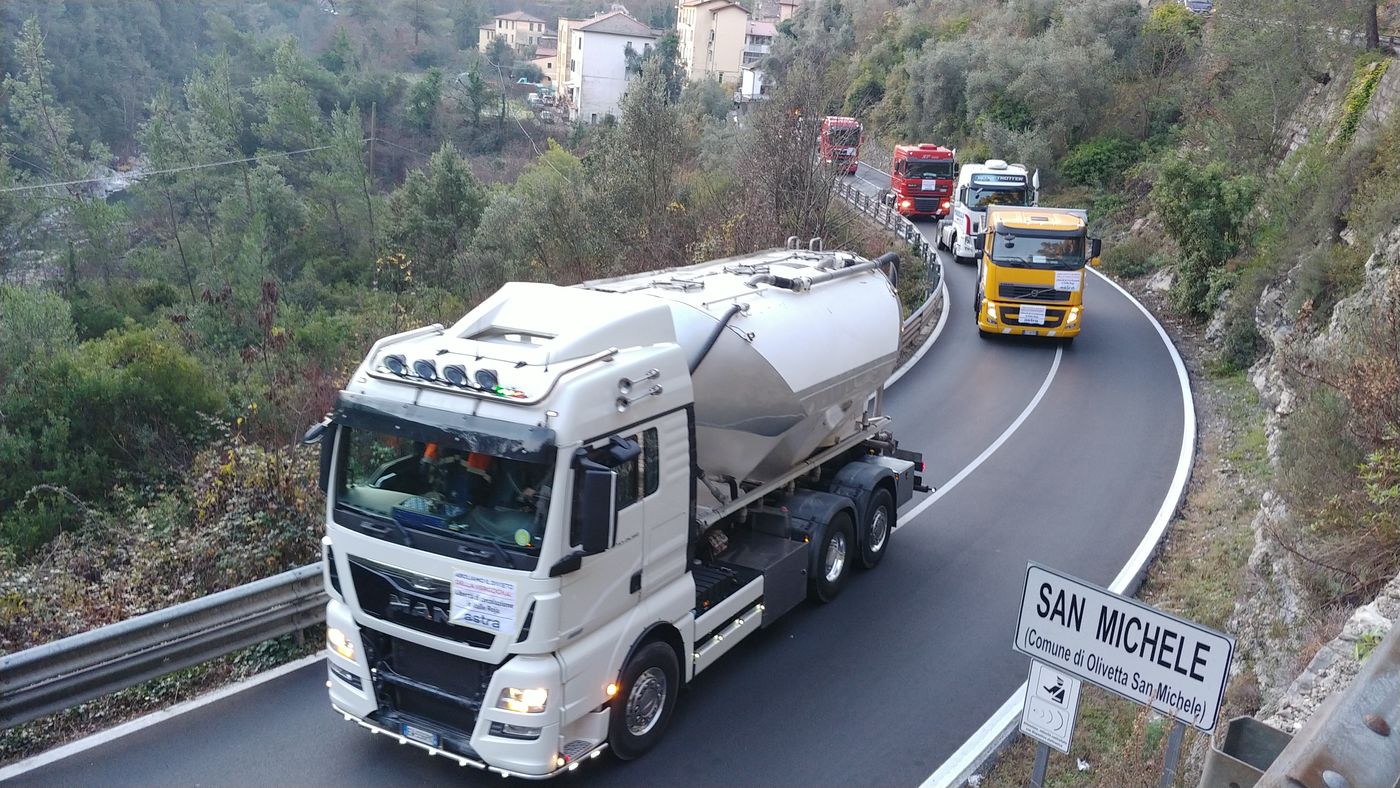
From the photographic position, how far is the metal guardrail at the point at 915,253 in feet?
69.4

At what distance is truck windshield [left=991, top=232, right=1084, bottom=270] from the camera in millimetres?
20688

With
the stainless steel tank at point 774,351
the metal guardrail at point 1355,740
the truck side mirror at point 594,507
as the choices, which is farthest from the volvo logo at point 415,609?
the metal guardrail at point 1355,740

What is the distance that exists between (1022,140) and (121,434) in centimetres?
3498

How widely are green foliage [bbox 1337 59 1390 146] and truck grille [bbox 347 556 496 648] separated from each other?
2367 cm

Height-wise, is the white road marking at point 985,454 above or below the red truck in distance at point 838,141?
below

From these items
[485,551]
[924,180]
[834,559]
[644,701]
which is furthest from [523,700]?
[924,180]

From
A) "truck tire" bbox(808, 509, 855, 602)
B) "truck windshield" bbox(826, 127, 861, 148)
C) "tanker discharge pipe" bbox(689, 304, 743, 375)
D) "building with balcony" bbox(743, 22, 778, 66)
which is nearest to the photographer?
"tanker discharge pipe" bbox(689, 304, 743, 375)

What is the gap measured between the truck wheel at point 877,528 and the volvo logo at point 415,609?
17.7 ft

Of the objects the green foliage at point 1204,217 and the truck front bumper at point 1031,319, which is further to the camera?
the green foliage at point 1204,217

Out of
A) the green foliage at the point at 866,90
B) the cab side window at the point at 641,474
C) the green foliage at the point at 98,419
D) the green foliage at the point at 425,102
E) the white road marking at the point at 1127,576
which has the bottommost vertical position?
the green foliage at the point at 98,419

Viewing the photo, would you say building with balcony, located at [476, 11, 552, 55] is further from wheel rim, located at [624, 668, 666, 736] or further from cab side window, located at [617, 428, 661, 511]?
wheel rim, located at [624, 668, 666, 736]

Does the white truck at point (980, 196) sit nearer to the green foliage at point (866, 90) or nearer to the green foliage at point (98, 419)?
the green foliage at point (98, 419)

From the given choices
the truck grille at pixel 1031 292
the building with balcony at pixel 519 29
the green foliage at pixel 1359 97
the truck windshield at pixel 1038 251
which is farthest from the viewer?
the building with balcony at pixel 519 29

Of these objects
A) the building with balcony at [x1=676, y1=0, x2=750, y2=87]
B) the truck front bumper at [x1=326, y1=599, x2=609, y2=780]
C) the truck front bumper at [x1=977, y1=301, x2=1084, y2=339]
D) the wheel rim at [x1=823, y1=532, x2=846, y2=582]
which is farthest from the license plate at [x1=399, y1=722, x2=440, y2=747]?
the building with balcony at [x1=676, y1=0, x2=750, y2=87]
